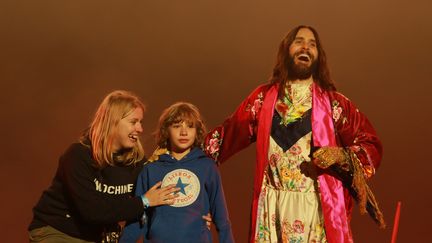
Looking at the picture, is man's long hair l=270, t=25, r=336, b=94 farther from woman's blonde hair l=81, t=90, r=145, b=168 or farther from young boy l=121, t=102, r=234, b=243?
woman's blonde hair l=81, t=90, r=145, b=168

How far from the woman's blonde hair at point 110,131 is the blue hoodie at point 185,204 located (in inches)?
3.9

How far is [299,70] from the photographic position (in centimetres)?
224

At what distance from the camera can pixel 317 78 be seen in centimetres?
229

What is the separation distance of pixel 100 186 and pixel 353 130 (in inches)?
38.0

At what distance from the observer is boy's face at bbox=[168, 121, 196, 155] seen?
2.16 metres

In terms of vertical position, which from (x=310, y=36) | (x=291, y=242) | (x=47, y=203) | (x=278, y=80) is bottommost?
(x=291, y=242)

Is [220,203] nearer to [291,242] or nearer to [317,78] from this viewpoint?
[291,242]

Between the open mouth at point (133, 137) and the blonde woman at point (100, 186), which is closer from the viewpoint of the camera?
the blonde woman at point (100, 186)

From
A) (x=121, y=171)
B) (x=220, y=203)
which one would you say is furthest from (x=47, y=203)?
(x=220, y=203)

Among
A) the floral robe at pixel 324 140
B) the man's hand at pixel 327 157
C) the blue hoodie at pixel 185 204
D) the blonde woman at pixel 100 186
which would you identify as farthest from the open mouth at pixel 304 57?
the blonde woman at pixel 100 186

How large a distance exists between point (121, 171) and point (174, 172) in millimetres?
215

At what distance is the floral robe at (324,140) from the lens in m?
2.10

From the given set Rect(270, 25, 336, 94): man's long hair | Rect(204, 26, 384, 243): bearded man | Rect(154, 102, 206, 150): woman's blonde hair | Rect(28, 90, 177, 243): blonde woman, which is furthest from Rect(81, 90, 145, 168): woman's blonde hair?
Rect(270, 25, 336, 94): man's long hair

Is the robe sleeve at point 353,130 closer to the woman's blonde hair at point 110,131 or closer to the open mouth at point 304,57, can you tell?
the open mouth at point 304,57
